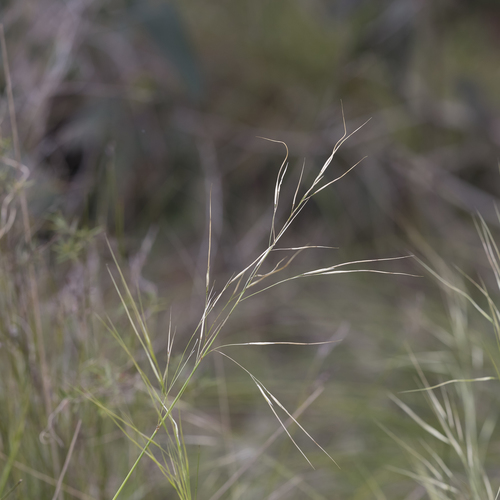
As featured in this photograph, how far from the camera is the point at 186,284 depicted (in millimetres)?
1224

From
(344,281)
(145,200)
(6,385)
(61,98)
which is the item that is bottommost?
(344,281)

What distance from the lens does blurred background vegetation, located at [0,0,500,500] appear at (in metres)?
0.82

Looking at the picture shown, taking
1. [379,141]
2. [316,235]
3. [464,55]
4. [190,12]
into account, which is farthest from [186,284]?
[464,55]

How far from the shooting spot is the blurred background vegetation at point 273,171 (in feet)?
2.70

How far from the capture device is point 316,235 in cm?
134

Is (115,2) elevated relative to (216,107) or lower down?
elevated

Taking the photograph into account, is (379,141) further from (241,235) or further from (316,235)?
(241,235)

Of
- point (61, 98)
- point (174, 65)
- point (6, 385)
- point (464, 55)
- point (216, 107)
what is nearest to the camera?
point (6, 385)

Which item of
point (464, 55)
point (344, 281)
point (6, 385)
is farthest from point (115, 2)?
point (464, 55)

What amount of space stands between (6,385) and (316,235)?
0.91 meters

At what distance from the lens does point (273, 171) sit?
4.61 feet

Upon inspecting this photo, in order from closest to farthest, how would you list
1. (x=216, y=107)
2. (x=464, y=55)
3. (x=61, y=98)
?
(x=61, y=98), (x=216, y=107), (x=464, y=55)

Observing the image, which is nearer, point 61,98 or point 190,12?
point 61,98

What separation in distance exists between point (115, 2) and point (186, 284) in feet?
2.07
